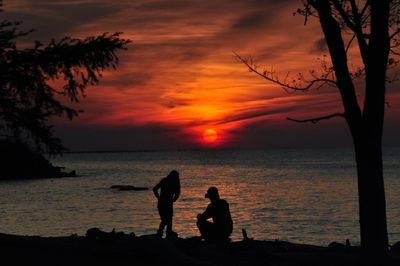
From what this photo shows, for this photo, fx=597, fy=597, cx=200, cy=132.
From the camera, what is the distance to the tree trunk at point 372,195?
13.3 meters

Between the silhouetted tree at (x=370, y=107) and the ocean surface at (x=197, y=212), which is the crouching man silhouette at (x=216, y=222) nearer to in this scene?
the silhouetted tree at (x=370, y=107)

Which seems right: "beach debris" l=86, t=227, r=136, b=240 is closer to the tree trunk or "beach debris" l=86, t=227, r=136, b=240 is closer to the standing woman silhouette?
the standing woman silhouette

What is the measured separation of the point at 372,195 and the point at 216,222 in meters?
4.16

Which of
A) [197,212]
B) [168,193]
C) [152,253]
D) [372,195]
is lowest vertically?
[197,212]

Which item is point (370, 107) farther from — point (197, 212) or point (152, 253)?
point (197, 212)

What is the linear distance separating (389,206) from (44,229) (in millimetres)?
30928

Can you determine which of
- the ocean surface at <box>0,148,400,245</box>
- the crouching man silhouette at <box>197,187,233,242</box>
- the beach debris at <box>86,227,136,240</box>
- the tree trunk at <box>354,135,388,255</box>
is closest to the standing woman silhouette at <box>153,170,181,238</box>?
the crouching man silhouette at <box>197,187,233,242</box>

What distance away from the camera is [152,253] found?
12.8 metres

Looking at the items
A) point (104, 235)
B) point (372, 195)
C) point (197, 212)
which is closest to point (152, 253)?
point (104, 235)

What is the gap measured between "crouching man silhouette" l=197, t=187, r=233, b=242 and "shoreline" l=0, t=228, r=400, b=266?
3.39 ft

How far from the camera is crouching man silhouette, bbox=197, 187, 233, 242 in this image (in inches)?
608

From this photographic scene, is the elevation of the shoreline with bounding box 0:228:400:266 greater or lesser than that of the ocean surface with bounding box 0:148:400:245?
greater

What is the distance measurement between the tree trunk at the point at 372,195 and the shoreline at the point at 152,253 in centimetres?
39

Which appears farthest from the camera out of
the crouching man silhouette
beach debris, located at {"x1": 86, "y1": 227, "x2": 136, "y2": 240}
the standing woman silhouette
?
the standing woman silhouette
